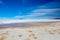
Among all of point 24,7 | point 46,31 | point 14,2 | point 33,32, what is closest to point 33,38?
point 33,32

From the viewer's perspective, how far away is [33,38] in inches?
50.3

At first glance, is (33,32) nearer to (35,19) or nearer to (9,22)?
(35,19)

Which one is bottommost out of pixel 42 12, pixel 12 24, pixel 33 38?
pixel 33 38

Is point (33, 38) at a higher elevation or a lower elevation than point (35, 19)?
lower

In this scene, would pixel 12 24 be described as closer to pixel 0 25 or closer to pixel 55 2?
pixel 0 25

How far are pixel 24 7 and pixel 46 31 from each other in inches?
19.6

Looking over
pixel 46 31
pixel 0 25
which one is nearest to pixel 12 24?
pixel 0 25

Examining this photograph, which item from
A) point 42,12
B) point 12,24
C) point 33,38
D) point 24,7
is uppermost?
point 24,7

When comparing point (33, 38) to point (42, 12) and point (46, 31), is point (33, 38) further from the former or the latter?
point (42, 12)

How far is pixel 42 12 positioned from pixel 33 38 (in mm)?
412

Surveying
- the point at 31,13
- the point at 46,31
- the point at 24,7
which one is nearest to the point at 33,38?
the point at 46,31

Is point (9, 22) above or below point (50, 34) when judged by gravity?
above

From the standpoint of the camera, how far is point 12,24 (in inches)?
54.0

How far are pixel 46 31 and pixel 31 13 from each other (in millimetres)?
361
